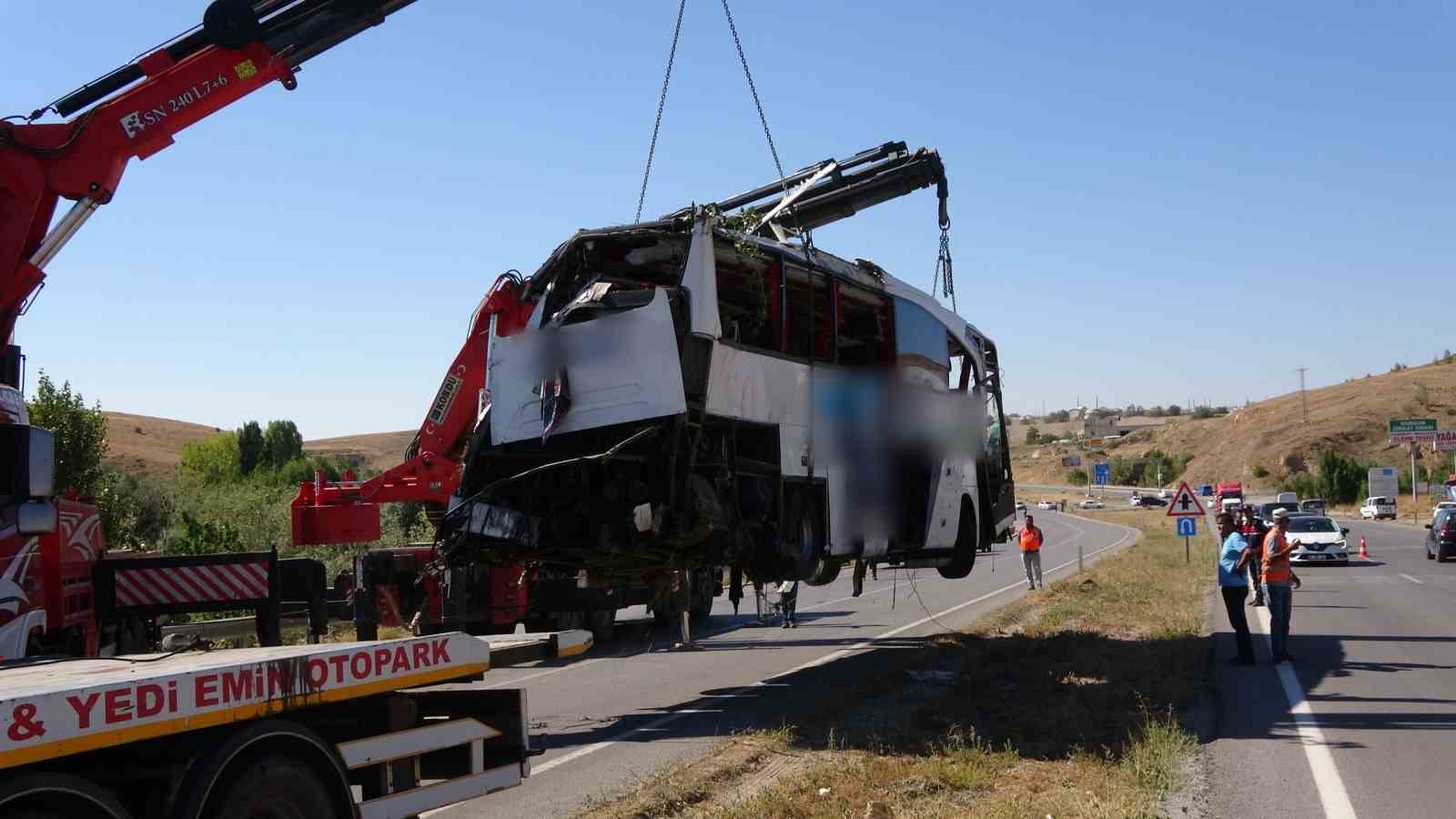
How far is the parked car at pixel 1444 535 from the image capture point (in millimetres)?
34219

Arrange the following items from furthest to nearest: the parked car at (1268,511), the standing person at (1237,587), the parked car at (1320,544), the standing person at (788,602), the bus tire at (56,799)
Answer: the parked car at (1268,511) < the parked car at (1320,544) < the standing person at (788,602) < the standing person at (1237,587) < the bus tire at (56,799)

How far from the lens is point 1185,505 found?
92.8 ft

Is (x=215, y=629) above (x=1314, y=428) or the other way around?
the other way around

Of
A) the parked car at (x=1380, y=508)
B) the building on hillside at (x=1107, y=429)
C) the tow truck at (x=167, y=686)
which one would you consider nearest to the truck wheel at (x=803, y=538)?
the tow truck at (x=167, y=686)

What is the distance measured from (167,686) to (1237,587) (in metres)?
12.5

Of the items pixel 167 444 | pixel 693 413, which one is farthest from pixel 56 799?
pixel 167 444

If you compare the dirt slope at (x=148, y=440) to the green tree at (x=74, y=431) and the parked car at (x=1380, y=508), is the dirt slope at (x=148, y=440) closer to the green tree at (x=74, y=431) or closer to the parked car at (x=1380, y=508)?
the green tree at (x=74, y=431)

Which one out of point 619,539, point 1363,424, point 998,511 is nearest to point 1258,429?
point 1363,424

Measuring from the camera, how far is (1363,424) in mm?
115312

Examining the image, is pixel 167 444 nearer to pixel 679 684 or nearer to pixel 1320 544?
pixel 1320 544

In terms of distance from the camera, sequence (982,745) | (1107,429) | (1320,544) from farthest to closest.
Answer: (1107,429), (1320,544), (982,745)

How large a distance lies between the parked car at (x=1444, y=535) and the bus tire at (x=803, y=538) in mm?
28810

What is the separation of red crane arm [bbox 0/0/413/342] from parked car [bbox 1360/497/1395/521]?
70181 millimetres

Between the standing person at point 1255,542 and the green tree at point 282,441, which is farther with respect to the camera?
the green tree at point 282,441
